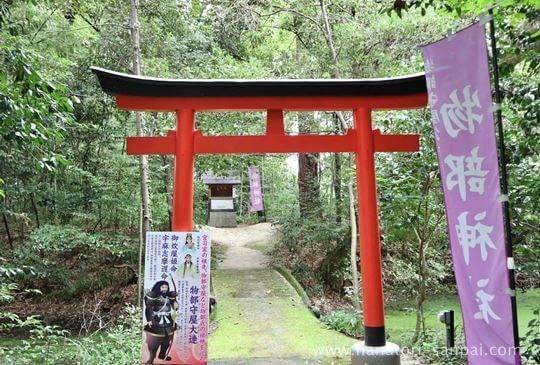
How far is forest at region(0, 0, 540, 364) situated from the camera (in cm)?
473

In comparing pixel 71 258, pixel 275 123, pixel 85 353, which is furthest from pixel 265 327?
pixel 71 258

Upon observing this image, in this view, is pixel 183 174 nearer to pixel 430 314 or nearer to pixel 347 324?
pixel 347 324

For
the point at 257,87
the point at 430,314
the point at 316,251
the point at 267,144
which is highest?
the point at 257,87

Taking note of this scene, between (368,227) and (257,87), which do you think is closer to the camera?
(257,87)

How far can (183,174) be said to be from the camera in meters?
4.48

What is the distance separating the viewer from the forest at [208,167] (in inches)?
186

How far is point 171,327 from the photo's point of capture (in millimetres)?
4020

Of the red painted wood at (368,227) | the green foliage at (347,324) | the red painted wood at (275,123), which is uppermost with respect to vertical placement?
the red painted wood at (275,123)

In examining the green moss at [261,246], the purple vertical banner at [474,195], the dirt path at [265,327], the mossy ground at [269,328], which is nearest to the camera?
the purple vertical banner at [474,195]

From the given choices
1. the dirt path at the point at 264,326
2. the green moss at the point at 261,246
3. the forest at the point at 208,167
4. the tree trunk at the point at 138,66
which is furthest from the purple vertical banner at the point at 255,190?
the tree trunk at the point at 138,66

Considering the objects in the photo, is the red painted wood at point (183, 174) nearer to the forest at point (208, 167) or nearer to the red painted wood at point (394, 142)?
the forest at point (208, 167)

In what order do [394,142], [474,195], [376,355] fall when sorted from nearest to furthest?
[474,195], [376,355], [394,142]

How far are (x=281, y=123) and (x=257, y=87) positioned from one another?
470mm

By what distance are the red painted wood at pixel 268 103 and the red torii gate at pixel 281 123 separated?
0.4 inches
